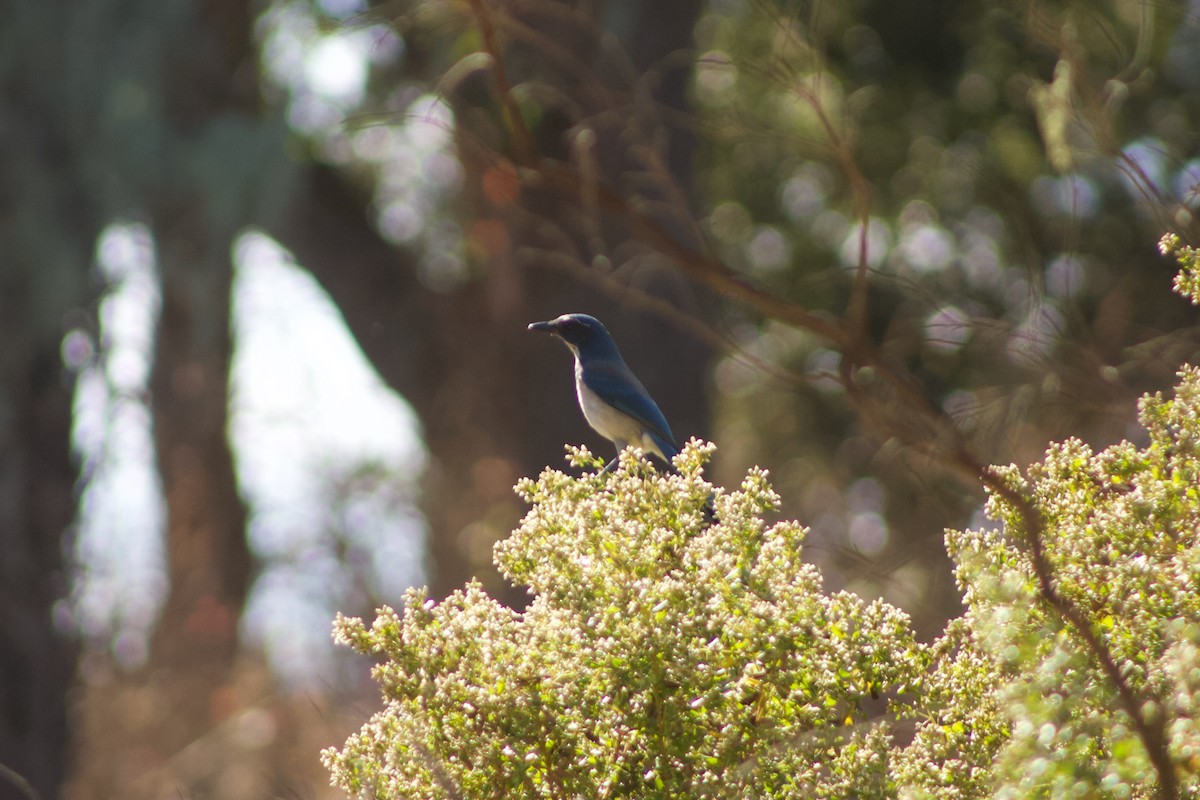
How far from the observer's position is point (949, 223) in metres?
15.1

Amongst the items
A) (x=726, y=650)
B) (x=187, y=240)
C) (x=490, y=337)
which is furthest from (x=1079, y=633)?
(x=187, y=240)

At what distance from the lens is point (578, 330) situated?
19.5ft

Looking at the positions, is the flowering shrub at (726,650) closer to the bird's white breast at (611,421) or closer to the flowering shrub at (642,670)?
the flowering shrub at (642,670)

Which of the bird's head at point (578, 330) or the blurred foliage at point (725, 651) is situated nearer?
the blurred foliage at point (725, 651)

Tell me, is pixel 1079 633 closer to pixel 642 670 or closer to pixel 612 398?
pixel 642 670

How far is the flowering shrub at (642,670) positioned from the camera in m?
2.60

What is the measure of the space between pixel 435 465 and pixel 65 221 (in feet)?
11.8

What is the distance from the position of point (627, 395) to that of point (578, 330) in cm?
61

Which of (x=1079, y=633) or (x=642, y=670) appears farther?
(x=642, y=670)

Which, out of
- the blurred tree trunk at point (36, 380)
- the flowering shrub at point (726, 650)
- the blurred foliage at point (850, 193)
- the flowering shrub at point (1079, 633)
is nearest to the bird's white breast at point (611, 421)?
the flowering shrub at point (1079, 633)

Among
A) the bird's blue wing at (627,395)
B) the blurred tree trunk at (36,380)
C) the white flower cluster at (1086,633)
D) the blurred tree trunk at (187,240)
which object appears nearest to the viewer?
the white flower cluster at (1086,633)

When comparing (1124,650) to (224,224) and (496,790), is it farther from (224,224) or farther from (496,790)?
(224,224)

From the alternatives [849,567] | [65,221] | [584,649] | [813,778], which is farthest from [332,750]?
[65,221]

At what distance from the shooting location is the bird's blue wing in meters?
5.41
